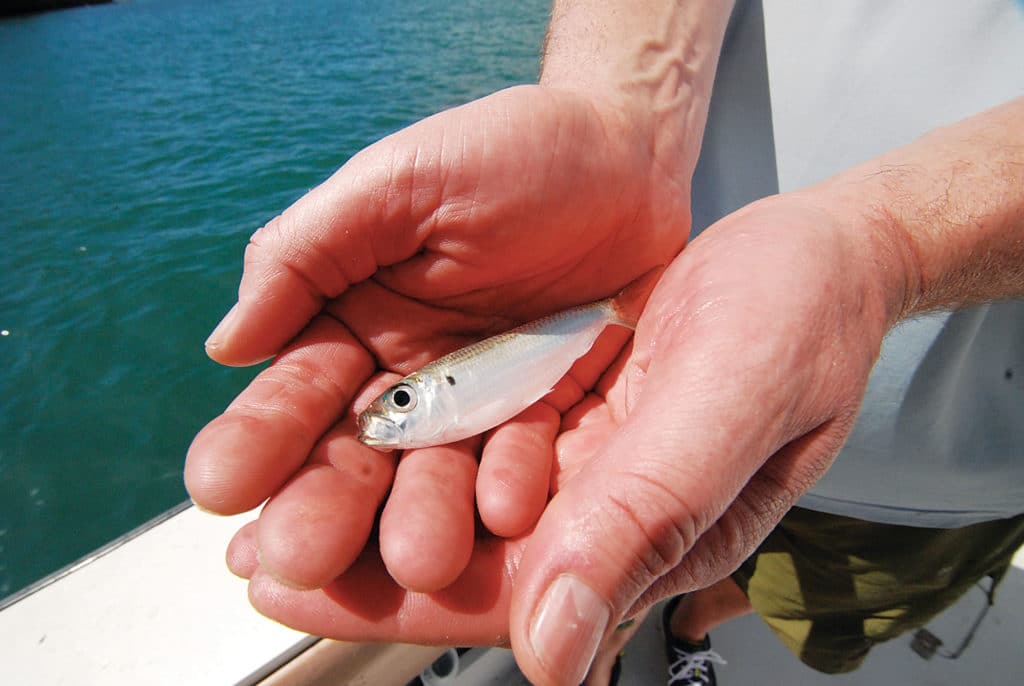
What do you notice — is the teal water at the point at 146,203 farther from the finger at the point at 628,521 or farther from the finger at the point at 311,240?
the finger at the point at 628,521

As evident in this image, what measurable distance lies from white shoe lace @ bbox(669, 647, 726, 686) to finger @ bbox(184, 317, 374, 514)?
8.51 feet

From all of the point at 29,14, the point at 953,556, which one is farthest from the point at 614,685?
the point at 29,14

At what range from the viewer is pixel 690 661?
3.40 metres

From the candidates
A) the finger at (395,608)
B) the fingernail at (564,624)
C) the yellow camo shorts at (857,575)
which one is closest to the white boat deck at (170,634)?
the finger at (395,608)

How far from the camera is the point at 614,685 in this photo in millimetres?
3408

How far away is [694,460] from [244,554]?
146 cm

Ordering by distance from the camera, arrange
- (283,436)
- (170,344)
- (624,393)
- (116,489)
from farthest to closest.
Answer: (170,344), (116,489), (624,393), (283,436)

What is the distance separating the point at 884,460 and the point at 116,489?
6.71 meters

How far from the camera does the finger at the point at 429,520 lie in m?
1.58

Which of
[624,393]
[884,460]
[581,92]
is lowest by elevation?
[884,460]

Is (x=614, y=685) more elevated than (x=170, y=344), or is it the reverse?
(x=614, y=685)

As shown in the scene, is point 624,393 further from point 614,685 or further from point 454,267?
point 614,685

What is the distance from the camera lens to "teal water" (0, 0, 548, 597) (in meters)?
6.19

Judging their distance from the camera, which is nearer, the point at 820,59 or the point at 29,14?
the point at 820,59
